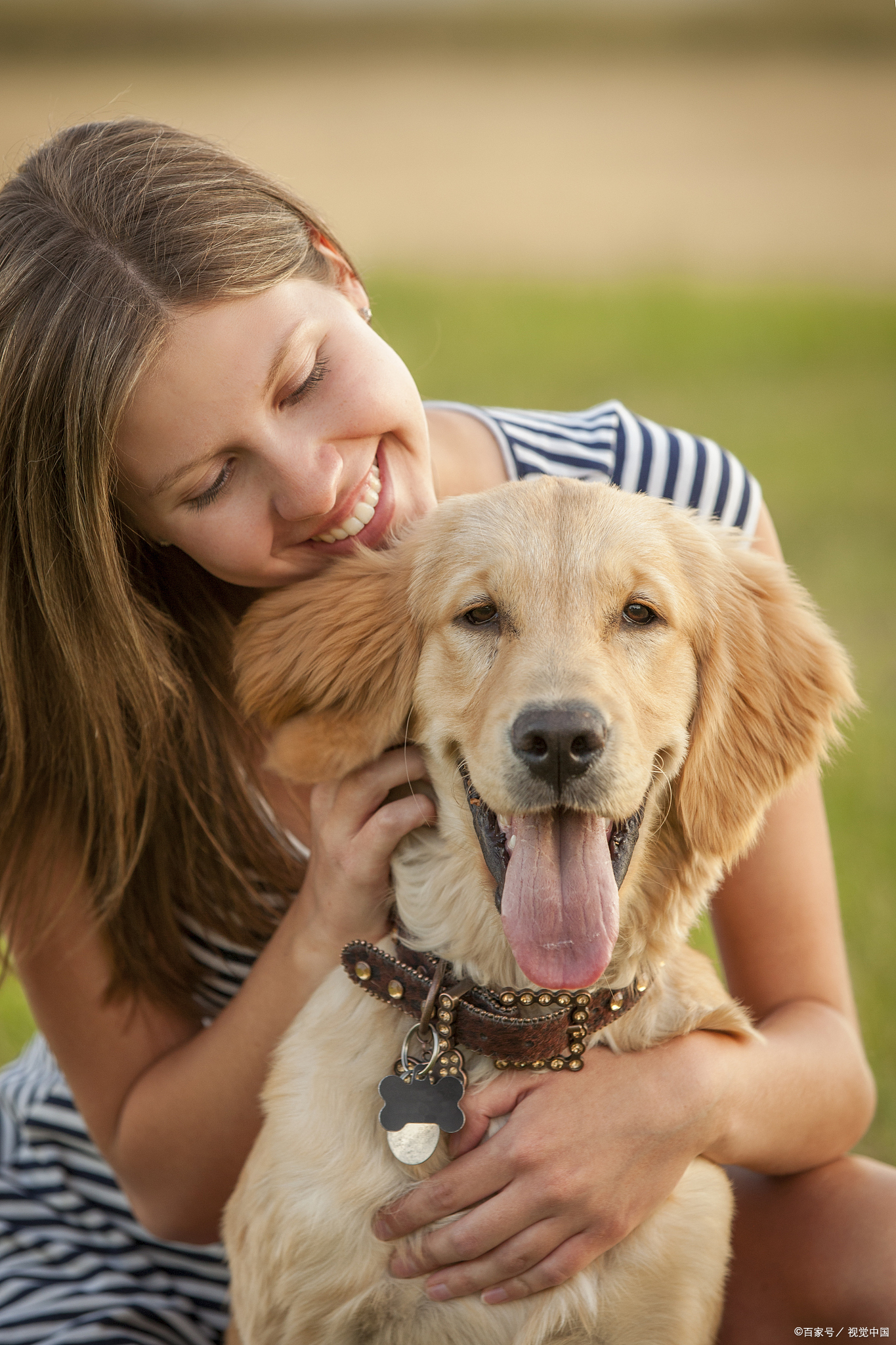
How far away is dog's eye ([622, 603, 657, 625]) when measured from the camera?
213cm

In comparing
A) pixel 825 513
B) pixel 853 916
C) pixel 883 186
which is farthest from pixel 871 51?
pixel 853 916

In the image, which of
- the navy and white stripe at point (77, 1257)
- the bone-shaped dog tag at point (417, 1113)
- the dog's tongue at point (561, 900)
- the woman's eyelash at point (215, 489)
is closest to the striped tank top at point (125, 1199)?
the navy and white stripe at point (77, 1257)

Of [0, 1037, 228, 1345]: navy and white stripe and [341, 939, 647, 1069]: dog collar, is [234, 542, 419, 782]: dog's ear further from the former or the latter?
[0, 1037, 228, 1345]: navy and white stripe

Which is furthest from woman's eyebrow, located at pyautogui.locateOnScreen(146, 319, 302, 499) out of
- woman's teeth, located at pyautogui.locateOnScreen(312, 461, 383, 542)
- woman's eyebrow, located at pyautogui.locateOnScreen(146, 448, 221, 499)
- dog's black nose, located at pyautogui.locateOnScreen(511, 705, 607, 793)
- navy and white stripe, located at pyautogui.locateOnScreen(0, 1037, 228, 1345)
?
navy and white stripe, located at pyautogui.locateOnScreen(0, 1037, 228, 1345)

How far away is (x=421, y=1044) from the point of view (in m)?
2.12

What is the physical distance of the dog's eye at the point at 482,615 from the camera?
2152 millimetres

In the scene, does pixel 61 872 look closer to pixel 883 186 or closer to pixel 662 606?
pixel 662 606

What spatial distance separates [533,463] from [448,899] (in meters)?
1.11

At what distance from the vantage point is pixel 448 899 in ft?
7.16

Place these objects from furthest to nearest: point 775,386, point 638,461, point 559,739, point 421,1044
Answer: point 775,386 → point 638,461 → point 421,1044 → point 559,739

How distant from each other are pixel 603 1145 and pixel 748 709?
81cm

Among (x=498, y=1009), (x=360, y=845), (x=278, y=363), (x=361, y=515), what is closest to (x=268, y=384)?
(x=278, y=363)

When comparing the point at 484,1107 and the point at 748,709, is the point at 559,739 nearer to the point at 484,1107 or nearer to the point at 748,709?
the point at 748,709

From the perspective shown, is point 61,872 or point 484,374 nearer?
point 61,872
